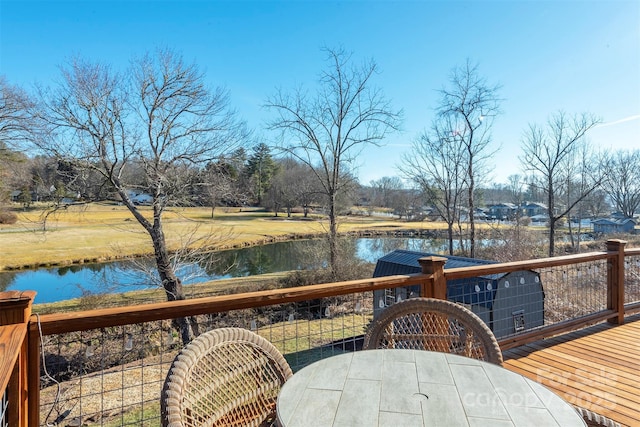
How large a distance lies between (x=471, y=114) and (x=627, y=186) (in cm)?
1724

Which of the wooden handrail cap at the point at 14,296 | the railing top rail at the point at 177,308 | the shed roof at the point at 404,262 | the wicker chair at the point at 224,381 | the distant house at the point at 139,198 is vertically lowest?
the shed roof at the point at 404,262

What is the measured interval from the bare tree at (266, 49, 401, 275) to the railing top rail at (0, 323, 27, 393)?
1094 centimetres

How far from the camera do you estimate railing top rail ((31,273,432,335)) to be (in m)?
1.47

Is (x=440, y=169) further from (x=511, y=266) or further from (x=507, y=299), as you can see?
(x=511, y=266)

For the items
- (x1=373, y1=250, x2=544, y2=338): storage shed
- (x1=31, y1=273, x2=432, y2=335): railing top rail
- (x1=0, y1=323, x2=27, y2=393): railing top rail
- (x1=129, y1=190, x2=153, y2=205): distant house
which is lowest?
(x1=373, y1=250, x2=544, y2=338): storage shed

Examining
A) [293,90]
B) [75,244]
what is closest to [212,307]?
[293,90]

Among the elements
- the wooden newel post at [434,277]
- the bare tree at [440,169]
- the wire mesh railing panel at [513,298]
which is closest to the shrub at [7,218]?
the wire mesh railing panel at [513,298]

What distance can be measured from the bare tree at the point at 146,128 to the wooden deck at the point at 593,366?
6675 millimetres

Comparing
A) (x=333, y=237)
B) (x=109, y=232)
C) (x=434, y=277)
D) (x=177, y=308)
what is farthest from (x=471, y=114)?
(x=109, y=232)

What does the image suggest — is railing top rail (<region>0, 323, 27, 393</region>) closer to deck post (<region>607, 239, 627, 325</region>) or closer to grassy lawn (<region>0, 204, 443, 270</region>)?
deck post (<region>607, 239, 627, 325</region>)

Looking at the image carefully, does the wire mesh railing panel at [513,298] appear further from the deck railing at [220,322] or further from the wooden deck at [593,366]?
the wooden deck at [593,366]

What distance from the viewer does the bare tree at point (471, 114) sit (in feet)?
42.7

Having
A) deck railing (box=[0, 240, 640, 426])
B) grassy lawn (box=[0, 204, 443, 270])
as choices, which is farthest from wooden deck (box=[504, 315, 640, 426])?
grassy lawn (box=[0, 204, 443, 270])

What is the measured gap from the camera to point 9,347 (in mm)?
1123
